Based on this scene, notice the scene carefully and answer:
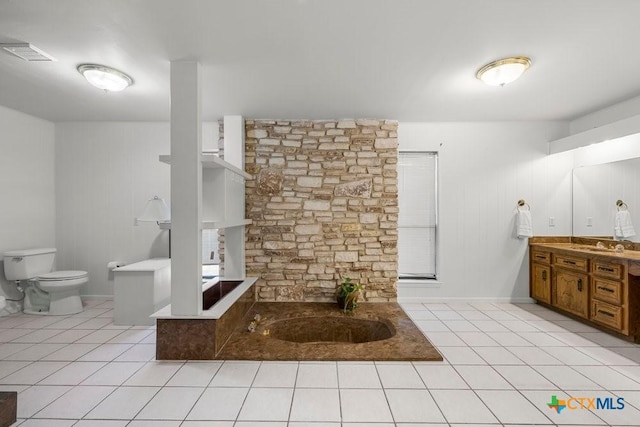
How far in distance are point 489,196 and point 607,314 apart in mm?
1749

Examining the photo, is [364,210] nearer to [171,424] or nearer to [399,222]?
[399,222]

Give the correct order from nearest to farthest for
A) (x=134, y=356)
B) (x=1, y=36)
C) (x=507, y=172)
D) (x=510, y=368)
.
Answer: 1. (x=1, y=36)
2. (x=510, y=368)
3. (x=134, y=356)
4. (x=507, y=172)

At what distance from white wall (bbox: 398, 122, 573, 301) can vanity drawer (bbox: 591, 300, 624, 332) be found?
0.98m

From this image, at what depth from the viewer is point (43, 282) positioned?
3.54 meters

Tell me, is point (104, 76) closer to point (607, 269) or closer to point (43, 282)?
point (43, 282)

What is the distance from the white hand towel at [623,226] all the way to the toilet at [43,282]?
6.35m

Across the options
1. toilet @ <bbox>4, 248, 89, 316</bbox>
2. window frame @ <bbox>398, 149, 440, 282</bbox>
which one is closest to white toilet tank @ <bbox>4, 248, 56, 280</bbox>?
toilet @ <bbox>4, 248, 89, 316</bbox>

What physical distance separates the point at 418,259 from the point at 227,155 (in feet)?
9.39

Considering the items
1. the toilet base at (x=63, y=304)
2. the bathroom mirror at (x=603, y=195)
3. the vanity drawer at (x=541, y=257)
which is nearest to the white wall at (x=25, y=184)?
the toilet base at (x=63, y=304)

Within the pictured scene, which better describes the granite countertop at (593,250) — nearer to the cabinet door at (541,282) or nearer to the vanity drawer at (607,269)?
the vanity drawer at (607,269)

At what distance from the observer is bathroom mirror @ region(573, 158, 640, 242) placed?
349 cm

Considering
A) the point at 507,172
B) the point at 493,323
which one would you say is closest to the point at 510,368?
the point at 493,323

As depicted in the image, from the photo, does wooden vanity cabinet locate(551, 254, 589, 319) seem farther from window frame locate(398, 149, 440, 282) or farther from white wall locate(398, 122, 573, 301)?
window frame locate(398, 149, 440, 282)

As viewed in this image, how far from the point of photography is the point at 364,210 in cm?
400
